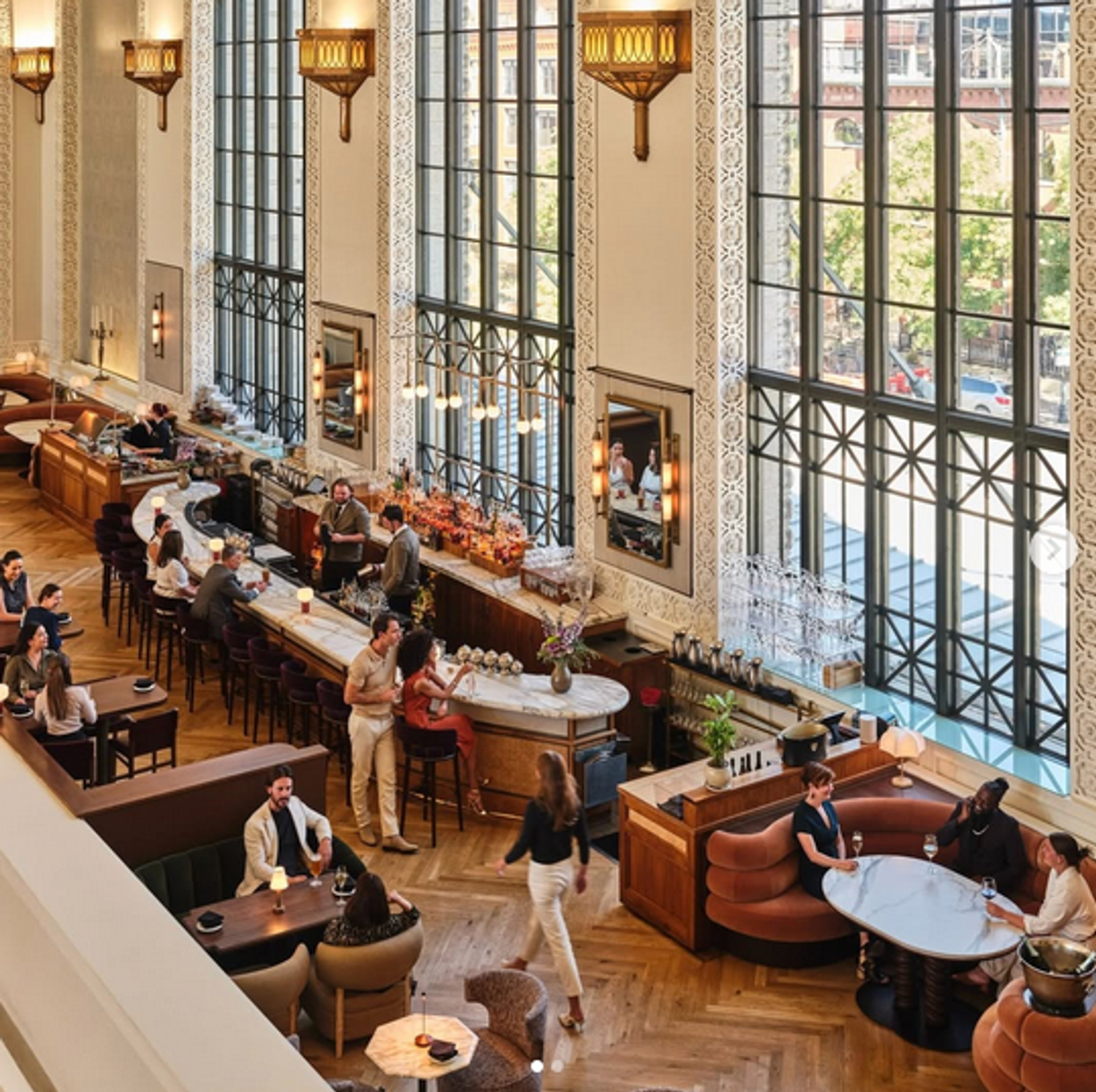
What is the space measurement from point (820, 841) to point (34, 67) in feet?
57.4

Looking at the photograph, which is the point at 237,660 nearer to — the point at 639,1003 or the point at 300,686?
the point at 300,686

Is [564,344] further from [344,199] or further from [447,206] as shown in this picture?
[344,199]

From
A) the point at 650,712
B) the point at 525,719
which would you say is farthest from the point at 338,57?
the point at 525,719

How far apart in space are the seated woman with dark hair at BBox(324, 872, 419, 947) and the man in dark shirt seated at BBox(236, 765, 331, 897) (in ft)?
2.27

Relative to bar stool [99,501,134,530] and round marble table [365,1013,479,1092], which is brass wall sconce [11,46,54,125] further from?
round marble table [365,1013,479,1092]

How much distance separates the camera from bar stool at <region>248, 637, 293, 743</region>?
469 inches

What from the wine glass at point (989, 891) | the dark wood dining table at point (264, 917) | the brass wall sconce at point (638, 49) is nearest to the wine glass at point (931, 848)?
the wine glass at point (989, 891)

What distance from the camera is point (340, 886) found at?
320 inches

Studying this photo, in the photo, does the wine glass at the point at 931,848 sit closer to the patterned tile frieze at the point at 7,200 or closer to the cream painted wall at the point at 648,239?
the cream painted wall at the point at 648,239

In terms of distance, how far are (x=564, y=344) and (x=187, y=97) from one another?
7.58 meters

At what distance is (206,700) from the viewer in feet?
42.9

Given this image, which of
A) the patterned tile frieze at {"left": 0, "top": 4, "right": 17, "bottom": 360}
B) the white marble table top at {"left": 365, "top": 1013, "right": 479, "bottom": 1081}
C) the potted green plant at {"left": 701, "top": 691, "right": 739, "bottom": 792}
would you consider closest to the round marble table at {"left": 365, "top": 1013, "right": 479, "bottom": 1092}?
the white marble table top at {"left": 365, "top": 1013, "right": 479, "bottom": 1081}

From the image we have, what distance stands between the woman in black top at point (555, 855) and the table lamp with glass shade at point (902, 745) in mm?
2345

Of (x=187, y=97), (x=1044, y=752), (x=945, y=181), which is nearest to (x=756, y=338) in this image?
(x=945, y=181)
